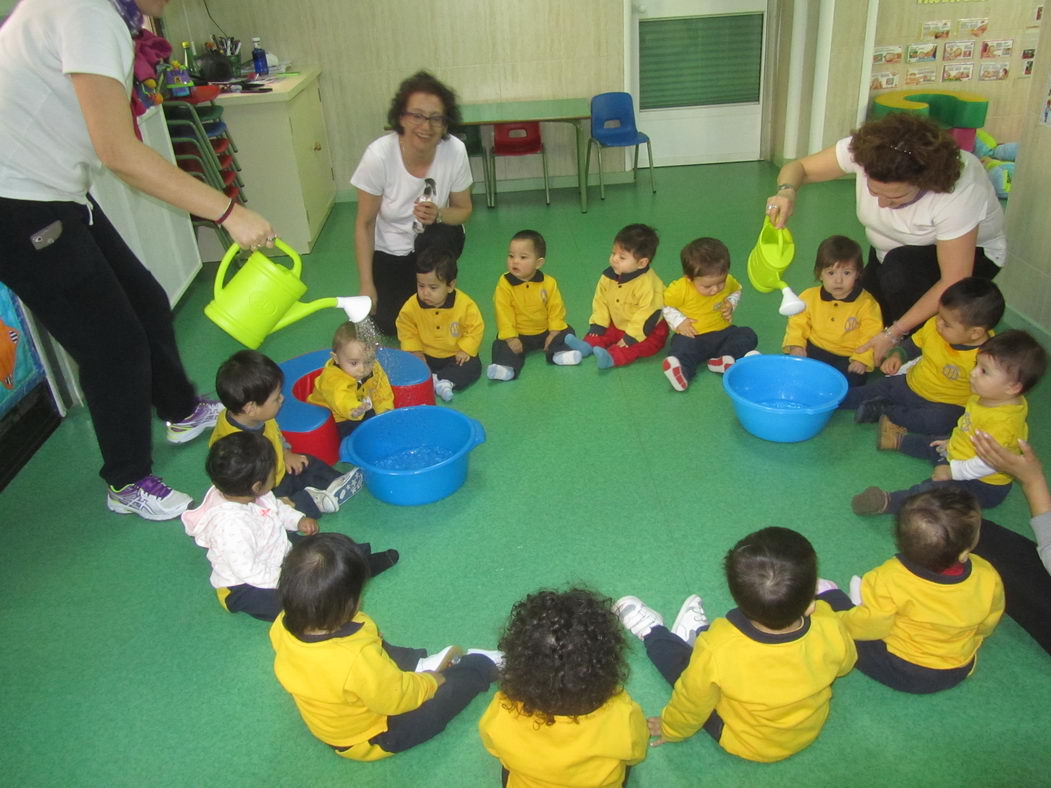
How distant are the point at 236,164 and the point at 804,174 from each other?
2811mm

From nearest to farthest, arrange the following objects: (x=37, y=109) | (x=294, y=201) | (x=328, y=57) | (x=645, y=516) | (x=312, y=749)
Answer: (x=312, y=749)
(x=37, y=109)
(x=645, y=516)
(x=294, y=201)
(x=328, y=57)

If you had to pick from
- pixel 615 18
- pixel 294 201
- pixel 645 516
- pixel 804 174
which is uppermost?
pixel 615 18

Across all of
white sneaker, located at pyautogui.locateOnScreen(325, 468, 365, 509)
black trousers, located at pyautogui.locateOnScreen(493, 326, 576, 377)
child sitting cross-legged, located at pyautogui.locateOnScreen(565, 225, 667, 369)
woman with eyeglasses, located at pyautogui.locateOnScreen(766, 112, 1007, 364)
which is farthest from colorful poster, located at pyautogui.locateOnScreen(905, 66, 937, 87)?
white sneaker, located at pyautogui.locateOnScreen(325, 468, 365, 509)

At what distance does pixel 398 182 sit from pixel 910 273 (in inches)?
75.0

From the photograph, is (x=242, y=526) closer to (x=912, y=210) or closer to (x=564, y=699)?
(x=564, y=699)

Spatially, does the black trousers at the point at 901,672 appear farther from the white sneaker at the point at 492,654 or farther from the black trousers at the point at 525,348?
the black trousers at the point at 525,348

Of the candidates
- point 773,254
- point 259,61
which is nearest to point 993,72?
point 773,254

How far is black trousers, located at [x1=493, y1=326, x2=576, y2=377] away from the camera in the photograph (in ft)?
10.1

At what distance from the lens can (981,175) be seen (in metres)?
2.54

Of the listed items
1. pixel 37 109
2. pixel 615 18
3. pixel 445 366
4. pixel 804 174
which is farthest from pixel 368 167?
pixel 615 18

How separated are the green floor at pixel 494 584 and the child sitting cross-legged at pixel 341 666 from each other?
77mm

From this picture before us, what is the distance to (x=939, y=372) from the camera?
2410 millimetres

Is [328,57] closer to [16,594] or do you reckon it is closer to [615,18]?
[615,18]

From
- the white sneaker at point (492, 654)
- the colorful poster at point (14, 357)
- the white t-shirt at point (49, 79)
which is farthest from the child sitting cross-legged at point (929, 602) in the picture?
the colorful poster at point (14, 357)
